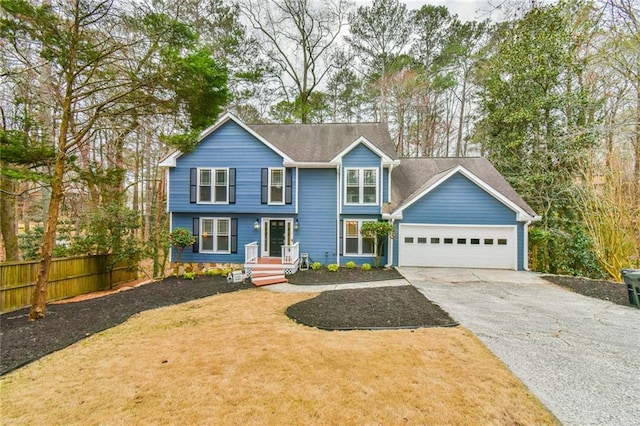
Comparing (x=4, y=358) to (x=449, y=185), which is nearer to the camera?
(x=4, y=358)

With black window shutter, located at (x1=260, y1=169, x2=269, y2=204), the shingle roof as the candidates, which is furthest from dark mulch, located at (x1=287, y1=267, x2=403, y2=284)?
the shingle roof

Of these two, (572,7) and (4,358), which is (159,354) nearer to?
(4,358)

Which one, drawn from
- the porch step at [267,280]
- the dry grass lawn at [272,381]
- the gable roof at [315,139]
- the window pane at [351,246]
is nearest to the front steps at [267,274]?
the porch step at [267,280]

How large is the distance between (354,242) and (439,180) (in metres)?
4.40

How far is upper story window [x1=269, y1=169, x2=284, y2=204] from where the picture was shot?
1188cm

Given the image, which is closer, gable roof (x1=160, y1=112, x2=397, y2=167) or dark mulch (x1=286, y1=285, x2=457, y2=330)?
dark mulch (x1=286, y1=285, x2=457, y2=330)

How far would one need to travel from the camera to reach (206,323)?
237 inches

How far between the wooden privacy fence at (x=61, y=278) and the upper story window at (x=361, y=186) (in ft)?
31.5

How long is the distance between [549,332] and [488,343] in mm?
1585

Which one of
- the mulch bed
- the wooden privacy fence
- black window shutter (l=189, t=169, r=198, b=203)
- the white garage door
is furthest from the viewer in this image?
black window shutter (l=189, t=169, r=198, b=203)

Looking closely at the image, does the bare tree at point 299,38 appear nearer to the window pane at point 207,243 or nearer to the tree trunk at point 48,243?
the window pane at point 207,243

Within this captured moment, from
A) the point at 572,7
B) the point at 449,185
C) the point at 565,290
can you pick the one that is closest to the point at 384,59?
the point at 572,7

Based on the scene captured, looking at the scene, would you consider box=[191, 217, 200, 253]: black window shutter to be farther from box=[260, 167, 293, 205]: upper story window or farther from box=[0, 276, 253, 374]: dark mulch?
box=[260, 167, 293, 205]: upper story window

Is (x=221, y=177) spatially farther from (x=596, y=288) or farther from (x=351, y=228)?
(x=596, y=288)
